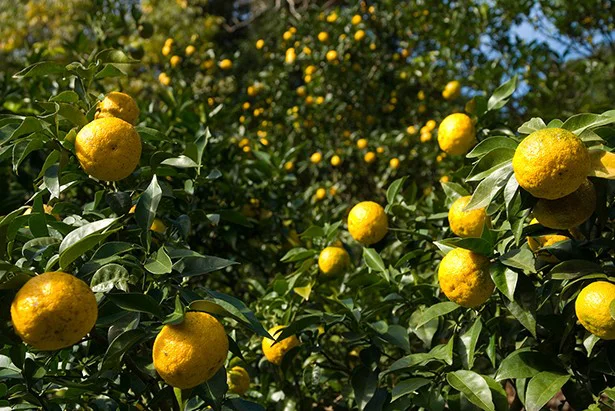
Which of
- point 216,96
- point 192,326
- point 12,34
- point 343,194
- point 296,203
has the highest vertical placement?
point 192,326

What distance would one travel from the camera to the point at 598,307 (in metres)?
0.91

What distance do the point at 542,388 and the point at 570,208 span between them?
0.29m

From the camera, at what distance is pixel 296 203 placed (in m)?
2.26

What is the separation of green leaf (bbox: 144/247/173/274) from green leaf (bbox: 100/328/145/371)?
98mm

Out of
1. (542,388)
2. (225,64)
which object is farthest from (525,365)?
(225,64)

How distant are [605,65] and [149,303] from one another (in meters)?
3.59

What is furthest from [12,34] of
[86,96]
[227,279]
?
[86,96]

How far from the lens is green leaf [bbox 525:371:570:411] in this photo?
963 millimetres

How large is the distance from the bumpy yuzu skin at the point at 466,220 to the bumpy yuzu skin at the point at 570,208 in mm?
186

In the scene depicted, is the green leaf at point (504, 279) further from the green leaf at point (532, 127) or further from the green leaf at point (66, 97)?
the green leaf at point (66, 97)

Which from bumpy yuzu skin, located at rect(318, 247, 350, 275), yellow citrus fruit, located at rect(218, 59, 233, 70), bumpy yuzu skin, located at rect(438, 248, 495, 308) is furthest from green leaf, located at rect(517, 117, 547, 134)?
yellow citrus fruit, located at rect(218, 59, 233, 70)

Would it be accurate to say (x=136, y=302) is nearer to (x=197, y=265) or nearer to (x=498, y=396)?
(x=197, y=265)

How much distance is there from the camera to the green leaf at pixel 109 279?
0.91m

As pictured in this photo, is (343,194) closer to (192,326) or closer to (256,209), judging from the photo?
(256,209)
